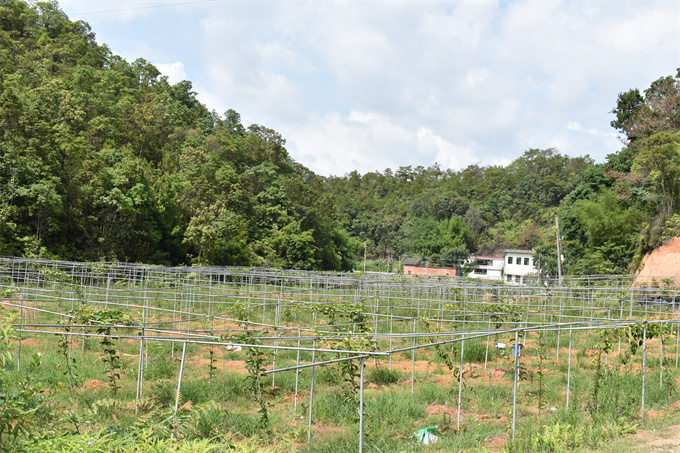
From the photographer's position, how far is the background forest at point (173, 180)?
2800cm

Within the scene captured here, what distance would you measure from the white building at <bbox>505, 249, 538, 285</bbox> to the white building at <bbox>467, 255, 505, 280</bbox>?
3227 mm

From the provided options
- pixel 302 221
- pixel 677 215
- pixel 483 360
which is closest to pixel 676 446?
pixel 483 360

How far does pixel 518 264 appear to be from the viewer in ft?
185

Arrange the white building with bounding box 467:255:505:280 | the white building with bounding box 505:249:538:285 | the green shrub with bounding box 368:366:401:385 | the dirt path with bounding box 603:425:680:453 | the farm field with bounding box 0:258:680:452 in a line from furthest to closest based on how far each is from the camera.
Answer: the white building with bounding box 467:255:505:280 → the white building with bounding box 505:249:538:285 → the green shrub with bounding box 368:366:401:385 → the dirt path with bounding box 603:425:680:453 → the farm field with bounding box 0:258:680:452

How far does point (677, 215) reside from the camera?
28203 mm

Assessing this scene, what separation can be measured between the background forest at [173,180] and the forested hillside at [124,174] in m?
0.11

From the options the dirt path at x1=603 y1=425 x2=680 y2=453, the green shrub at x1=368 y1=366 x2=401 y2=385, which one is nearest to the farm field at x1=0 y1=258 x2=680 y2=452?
the green shrub at x1=368 y1=366 x2=401 y2=385

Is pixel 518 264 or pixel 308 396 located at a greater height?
pixel 518 264

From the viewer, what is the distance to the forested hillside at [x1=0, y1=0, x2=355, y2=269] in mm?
27359

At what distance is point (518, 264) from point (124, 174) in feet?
139

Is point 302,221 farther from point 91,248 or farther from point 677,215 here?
point 677,215

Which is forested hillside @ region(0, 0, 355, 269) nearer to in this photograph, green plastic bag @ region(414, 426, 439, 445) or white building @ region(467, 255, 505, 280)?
white building @ region(467, 255, 505, 280)

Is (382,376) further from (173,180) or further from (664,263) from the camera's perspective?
(173,180)

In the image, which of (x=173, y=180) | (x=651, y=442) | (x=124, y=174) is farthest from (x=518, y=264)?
(x=651, y=442)
